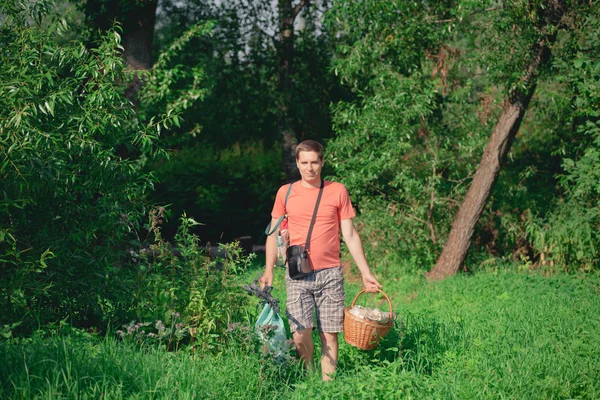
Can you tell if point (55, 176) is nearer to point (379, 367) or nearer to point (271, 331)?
point (271, 331)

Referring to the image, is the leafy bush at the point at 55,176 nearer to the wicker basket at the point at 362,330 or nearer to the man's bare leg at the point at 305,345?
the man's bare leg at the point at 305,345

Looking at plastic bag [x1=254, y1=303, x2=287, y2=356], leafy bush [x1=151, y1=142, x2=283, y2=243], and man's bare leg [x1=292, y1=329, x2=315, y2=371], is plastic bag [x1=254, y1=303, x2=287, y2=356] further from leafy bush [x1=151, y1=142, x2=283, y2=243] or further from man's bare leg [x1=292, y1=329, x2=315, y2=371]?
leafy bush [x1=151, y1=142, x2=283, y2=243]

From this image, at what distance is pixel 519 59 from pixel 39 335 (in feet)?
22.6

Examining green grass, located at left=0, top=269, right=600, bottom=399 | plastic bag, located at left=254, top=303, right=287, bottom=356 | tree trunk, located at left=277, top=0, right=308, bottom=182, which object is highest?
tree trunk, located at left=277, top=0, right=308, bottom=182

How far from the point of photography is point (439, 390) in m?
4.51

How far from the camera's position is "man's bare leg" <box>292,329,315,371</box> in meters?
4.84

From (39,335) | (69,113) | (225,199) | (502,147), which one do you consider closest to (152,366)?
(39,335)

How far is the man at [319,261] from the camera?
4801mm

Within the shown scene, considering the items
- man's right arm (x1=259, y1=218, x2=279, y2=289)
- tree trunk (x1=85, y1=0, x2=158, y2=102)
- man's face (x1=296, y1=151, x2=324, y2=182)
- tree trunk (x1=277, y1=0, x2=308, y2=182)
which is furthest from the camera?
tree trunk (x1=277, y1=0, x2=308, y2=182)

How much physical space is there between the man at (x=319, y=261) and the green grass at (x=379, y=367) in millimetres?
327

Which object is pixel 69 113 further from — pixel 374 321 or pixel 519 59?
pixel 519 59

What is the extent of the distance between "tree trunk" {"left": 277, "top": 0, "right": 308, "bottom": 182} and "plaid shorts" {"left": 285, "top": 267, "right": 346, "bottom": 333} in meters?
8.25

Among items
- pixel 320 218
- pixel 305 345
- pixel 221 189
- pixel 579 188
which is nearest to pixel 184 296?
pixel 305 345

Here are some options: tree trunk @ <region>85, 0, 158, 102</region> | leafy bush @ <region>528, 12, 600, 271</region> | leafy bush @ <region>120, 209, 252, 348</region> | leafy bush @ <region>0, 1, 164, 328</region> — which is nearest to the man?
leafy bush @ <region>120, 209, 252, 348</region>
